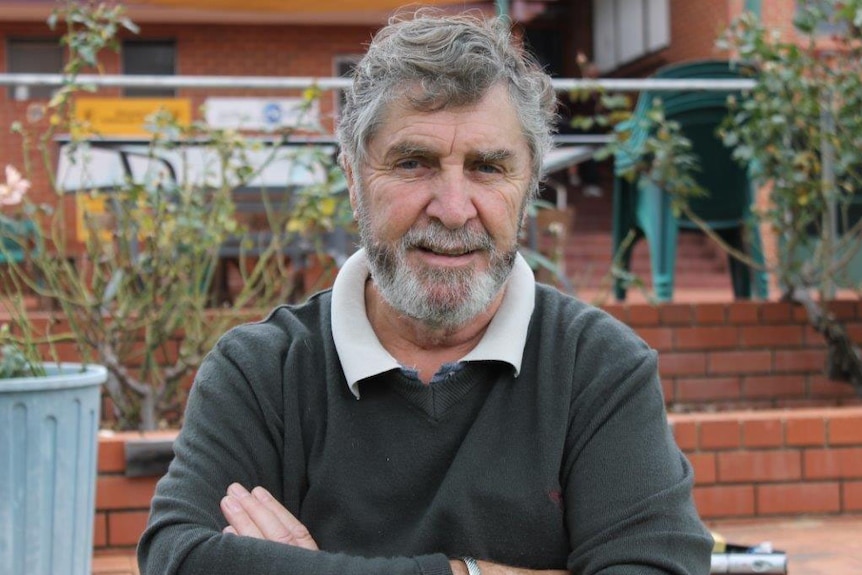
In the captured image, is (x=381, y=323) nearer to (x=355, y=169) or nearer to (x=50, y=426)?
(x=355, y=169)

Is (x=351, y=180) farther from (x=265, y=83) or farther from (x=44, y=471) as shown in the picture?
(x=265, y=83)

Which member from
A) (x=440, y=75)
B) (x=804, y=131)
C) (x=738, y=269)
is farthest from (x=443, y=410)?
(x=738, y=269)

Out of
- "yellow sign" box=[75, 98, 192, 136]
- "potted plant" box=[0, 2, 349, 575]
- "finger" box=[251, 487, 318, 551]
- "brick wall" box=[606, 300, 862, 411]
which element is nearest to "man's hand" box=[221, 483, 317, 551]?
"finger" box=[251, 487, 318, 551]

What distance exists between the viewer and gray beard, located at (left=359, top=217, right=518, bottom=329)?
203 centimetres

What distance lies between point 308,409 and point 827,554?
2500 millimetres

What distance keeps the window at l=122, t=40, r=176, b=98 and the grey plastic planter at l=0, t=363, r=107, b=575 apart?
37.3 feet

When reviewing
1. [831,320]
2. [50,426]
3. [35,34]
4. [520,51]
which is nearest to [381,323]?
[520,51]

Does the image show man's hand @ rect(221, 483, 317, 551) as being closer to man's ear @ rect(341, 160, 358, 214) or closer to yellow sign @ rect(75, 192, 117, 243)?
man's ear @ rect(341, 160, 358, 214)

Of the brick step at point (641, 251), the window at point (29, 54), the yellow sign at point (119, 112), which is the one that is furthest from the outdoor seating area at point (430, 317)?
the window at point (29, 54)

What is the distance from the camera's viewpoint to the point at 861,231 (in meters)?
5.43

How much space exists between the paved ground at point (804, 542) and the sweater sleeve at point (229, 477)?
184 cm

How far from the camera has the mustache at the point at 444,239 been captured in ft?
6.63

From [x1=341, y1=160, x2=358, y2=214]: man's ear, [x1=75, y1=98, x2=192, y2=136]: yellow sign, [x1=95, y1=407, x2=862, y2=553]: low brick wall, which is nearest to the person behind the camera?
[x1=341, y1=160, x2=358, y2=214]: man's ear

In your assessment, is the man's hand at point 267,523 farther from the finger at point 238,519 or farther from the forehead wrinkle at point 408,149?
the forehead wrinkle at point 408,149
